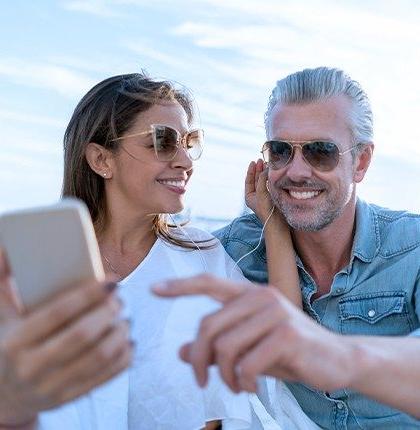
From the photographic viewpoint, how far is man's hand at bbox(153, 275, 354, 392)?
3.98 ft

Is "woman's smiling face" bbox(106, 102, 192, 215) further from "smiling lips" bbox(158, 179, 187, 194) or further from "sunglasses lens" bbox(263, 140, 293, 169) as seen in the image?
"sunglasses lens" bbox(263, 140, 293, 169)

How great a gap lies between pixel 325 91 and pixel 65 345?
7.67ft

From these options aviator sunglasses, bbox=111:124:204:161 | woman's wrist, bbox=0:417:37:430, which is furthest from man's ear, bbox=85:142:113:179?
woman's wrist, bbox=0:417:37:430

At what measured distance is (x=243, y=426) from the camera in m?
2.64

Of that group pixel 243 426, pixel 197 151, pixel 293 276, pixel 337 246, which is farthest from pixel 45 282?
pixel 197 151

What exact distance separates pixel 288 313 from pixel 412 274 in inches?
66.6

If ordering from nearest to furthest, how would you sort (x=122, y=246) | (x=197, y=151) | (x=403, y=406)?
1. (x=403, y=406)
2. (x=122, y=246)
3. (x=197, y=151)

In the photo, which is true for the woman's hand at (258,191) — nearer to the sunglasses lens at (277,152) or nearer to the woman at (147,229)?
the sunglasses lens at (277,152)

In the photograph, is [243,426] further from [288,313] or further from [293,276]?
[288,313]

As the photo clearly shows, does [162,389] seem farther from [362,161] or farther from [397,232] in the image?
[362,161]

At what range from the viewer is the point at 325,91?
3174 millimetres

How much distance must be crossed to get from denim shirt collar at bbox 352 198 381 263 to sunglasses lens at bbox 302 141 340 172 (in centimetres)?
25

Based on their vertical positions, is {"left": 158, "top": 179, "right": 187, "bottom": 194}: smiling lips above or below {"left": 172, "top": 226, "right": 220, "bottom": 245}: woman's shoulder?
above

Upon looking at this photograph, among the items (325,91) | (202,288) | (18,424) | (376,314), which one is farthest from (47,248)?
(325,91)
